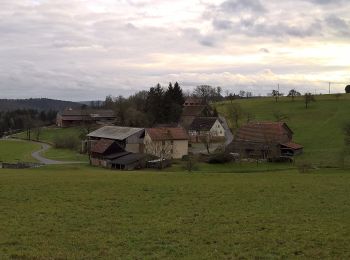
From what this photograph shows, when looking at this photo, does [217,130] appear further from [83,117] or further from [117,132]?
[83,117]

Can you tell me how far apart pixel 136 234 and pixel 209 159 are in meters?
55.9

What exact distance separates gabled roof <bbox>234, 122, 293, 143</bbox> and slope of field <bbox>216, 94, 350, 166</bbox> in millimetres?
5278

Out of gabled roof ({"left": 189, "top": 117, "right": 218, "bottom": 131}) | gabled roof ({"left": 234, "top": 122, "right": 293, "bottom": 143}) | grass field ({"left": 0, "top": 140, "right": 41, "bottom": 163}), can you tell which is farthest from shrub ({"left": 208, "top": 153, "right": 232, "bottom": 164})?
grass field ({"left": 0, "top": 140, "right": 41, "bottom": 163})

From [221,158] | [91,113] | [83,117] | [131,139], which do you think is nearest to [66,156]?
[131,139]

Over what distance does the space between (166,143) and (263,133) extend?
18.3 metres

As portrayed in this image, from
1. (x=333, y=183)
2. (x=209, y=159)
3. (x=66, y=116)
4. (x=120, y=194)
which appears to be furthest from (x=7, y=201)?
(x=66, y=116)

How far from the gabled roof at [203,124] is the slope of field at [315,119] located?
1599 cm

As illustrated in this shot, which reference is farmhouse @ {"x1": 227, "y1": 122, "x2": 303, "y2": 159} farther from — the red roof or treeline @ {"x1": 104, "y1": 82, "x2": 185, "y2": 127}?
treeline @ {"x1": 104, "y1": 82, "x2": 185, "y2": 127}

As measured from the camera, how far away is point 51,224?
17.8m

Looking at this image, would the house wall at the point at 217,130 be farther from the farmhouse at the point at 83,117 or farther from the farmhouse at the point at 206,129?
the farmhouse at the point at 83,117

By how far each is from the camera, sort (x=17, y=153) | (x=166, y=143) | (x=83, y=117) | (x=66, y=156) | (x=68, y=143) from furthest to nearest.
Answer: (x=83, y=117) < (x=68, y=143) < (x=17, y=153) < (x=66, y=156) < (x=166, y=143)

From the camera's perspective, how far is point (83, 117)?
168500mm

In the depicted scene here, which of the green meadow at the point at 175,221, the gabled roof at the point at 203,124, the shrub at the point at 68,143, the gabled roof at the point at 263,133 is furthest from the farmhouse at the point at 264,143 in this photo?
the shrub at the point at 68,143

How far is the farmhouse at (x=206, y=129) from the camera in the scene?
350 ft
